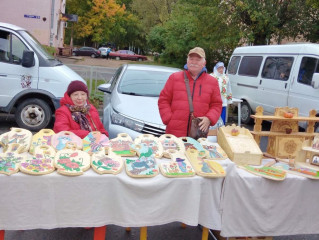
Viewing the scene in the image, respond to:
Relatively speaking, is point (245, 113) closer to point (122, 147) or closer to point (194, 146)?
point (194, 146)

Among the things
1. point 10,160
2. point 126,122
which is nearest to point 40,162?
point 10,160

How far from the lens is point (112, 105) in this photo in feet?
18.0

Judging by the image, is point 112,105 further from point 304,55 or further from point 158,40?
point 158,40

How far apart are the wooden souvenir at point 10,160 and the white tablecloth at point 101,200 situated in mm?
45

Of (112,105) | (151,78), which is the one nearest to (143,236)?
(112,105)

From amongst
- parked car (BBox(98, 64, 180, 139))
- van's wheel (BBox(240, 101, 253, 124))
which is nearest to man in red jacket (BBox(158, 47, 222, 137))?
parked car (BBox(98, 64, 180, 139))

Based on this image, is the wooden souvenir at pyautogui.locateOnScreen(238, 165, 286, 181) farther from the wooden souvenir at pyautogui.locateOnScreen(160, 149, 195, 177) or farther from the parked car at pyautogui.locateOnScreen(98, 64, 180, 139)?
the parked car at pyautogui.locateOnScreen(98, 64, 180, 139)

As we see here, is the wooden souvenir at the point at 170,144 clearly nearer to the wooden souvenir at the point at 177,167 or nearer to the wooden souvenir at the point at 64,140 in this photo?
the wooden souvenir at the point at 177,167

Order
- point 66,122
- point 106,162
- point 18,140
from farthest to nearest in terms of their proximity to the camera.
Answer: point 66,122 → point 18,140 → point 106,162

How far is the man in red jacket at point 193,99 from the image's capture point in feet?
12.0

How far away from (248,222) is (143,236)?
2.75ft

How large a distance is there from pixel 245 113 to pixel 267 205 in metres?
7.26

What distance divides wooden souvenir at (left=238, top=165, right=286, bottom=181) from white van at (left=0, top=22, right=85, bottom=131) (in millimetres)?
4864

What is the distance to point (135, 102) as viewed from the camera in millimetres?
5477
